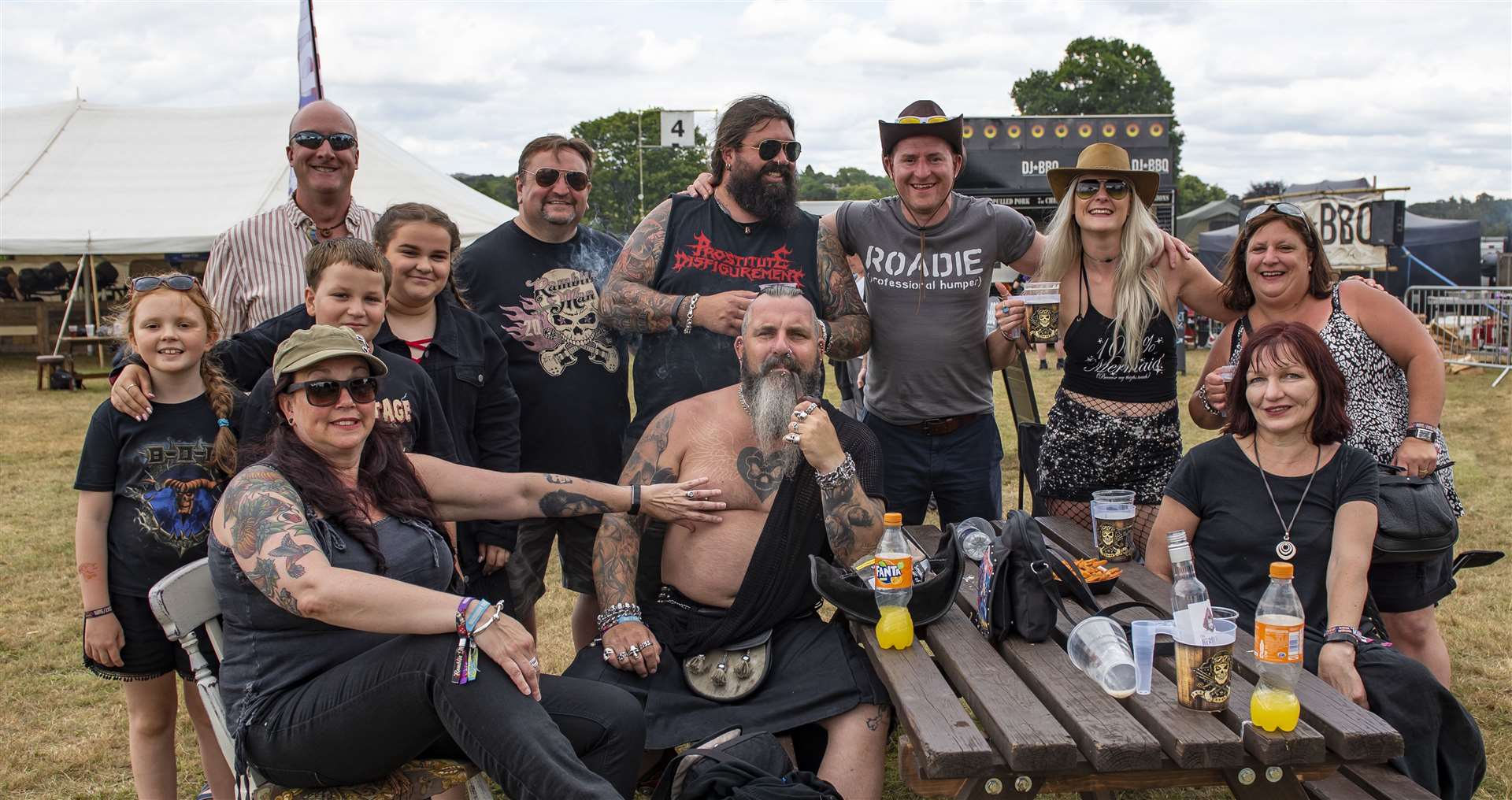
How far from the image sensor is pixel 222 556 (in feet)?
8.45

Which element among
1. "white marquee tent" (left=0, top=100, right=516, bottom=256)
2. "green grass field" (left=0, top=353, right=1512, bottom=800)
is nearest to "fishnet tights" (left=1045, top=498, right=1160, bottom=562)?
"green grass field" (left=0, top=353, right=1512, bottom=800)

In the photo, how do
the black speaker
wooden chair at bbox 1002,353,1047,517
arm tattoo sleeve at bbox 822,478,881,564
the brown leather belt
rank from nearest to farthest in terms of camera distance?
arm tattoo sleeve at bbox 822,478,881,564 < the brown leather belt < wooden chair at bbox 1002,353,1047,517 < the black speaker

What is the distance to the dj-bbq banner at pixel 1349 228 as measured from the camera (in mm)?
16469

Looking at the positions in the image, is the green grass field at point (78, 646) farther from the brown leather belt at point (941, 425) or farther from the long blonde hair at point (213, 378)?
the long blonde hair at point (213, 378)

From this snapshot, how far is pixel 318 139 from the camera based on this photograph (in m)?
3.96

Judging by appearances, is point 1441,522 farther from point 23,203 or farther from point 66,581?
point 23,203

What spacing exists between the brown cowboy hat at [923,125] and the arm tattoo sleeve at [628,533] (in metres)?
1.42

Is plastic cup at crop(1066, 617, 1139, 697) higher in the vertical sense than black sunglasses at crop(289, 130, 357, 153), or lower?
lower

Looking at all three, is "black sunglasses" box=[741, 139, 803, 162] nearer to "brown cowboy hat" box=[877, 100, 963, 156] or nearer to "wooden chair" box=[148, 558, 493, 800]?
"brown cowboy hat" box=[877, 100, 963, 156]

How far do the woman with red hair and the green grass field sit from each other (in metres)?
1.12

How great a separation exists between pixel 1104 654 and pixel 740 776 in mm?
930

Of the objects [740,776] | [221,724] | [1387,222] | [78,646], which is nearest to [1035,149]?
[1387,222]

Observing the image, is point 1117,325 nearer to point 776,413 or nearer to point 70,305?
point 776,413

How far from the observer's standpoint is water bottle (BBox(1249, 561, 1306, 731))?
88.3 inches
